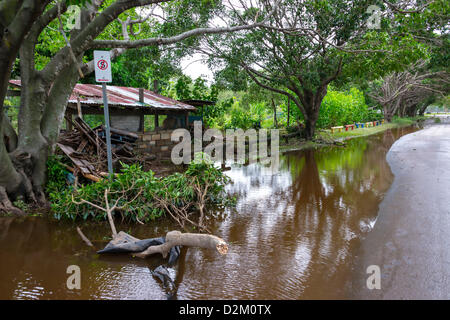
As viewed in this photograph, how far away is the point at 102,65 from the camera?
6.28 m

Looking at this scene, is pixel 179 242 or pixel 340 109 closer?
pixel 179 242

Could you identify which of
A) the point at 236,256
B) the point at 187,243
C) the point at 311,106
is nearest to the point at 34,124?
the point at 187,243

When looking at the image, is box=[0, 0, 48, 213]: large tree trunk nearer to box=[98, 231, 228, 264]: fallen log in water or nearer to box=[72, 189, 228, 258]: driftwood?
box=[72, 189, 228, 258]: driftwood

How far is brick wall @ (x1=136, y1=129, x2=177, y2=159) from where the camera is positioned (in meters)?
12.4

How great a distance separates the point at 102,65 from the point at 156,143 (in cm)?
699

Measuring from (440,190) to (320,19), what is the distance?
915cm

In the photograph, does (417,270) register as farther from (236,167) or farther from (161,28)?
(161,28)

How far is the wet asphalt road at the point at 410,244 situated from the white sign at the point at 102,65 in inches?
217

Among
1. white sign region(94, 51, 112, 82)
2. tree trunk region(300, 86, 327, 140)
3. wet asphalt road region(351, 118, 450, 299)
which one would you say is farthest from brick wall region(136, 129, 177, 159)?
tree trunk region(300, 86, 327, 140)

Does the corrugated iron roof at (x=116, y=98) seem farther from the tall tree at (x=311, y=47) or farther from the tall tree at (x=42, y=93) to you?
the tall tree at (x=311, y=47)

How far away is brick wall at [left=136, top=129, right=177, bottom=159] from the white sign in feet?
19.7

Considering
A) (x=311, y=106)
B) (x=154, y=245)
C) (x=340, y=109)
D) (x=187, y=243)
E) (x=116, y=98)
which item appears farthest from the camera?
(x=340, y=109)

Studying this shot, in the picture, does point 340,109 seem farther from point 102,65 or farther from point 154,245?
point 154,245

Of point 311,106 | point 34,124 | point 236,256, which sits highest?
point 311,106
